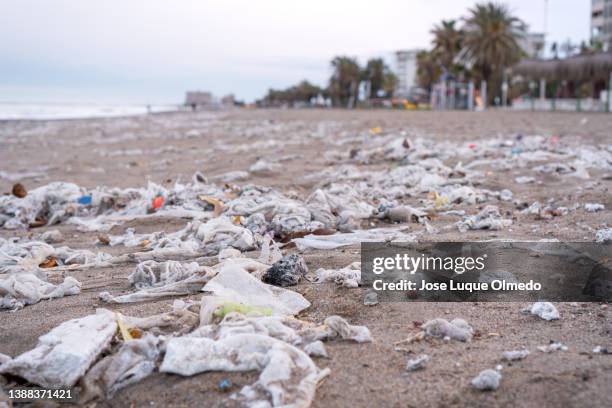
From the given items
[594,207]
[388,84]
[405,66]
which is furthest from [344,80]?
[594,207]

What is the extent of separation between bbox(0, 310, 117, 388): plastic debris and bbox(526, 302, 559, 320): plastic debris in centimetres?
194

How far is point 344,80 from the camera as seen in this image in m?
74.5

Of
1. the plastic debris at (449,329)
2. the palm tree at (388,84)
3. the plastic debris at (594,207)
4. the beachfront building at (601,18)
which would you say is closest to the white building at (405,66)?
the palm tree at (388,84)

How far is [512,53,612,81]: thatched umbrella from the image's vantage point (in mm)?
28312

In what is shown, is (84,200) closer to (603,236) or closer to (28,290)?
(28,290)

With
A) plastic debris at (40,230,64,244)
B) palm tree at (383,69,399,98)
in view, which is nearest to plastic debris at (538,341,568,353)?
plastic debris at (40,230,64,244)

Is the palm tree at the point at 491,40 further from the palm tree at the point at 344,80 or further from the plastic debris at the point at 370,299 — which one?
the plastic debris at the point at 370,299

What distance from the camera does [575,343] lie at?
2355 millimetres

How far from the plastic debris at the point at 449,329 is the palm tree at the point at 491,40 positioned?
40.3 m

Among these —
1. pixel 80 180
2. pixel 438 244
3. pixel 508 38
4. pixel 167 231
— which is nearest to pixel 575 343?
pixel 438 244

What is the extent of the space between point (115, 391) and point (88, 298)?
120 centimetres

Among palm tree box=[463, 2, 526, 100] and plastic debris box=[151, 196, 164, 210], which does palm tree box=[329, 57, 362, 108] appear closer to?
palm tree box=[463, 2, 526, 100]

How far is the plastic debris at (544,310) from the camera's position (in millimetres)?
2645

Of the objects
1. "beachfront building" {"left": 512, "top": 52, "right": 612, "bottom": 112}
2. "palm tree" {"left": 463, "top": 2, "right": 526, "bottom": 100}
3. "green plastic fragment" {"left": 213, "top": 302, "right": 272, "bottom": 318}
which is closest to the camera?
"green plastic fragment" {"left": 213, "top": 302, "right": 272, "bottom": 318}
